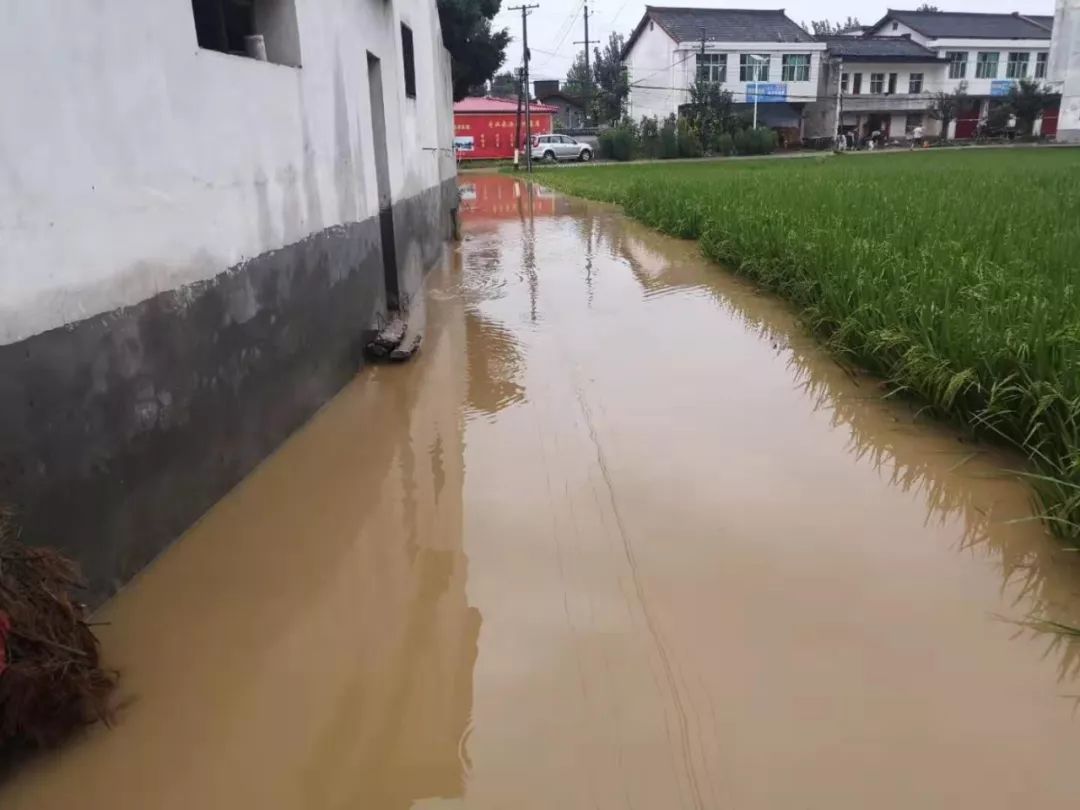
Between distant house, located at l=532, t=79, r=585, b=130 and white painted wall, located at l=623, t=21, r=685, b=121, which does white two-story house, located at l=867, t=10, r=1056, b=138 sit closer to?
white painted wall, located at l=623, t=21, r=685, b=121

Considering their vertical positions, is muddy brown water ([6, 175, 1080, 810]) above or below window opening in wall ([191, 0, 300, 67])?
below

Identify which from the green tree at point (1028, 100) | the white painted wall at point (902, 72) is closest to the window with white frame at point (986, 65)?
the white painted wall at point (902, 72)

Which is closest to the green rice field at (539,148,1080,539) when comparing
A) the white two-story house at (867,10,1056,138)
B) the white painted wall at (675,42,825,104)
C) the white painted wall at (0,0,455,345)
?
the white painted wall at (0,0,455,345)

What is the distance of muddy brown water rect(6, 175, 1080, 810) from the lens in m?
2.08

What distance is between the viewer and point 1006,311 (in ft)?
14.2

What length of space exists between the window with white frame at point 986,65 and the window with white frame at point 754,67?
1240 centimetres

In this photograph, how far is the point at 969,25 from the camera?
4425 cm

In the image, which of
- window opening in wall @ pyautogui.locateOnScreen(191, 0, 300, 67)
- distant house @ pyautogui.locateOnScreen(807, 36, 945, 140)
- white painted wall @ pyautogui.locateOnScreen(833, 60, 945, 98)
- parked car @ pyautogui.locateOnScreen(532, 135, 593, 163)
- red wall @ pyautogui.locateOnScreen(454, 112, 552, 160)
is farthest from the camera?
white painted wall @ pyautogui.locateOnScreen(833, 60, 945, 98)

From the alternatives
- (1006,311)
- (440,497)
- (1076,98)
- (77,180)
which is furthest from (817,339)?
(1076,98)

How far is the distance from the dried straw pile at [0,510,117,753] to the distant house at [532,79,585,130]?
168 ft

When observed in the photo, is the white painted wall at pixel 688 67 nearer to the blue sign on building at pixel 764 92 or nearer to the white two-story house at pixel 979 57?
the blue sign on building at pixel 764 92

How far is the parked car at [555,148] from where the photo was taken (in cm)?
3784

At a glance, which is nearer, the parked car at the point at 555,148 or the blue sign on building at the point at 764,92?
the parked car at the point at 555,148

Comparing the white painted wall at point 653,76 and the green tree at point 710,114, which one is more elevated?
the white painted wall at point 653,76
